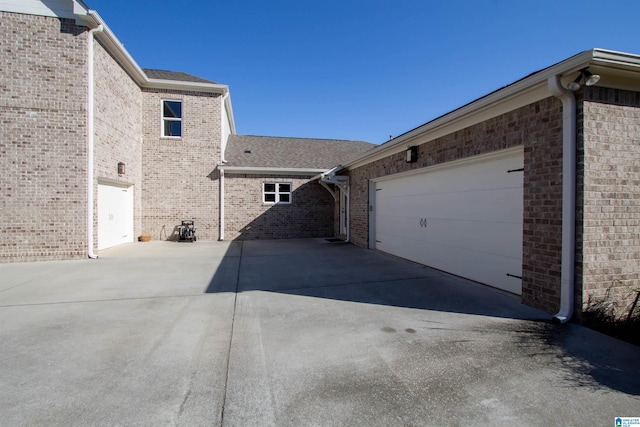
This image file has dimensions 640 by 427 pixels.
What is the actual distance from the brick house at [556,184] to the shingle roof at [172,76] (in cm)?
1192

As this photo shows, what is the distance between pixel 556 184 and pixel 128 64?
12.9 metres

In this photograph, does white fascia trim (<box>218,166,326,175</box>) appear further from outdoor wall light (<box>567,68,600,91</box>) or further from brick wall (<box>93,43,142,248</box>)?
outdoor wall light (<box>567,68,600,91</box>)

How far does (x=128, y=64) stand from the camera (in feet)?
36.7

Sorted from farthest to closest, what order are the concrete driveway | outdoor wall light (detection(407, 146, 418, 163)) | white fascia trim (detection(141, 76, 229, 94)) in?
white fascia trim (detection(141, 76, 229, 94)) < outdoor wall light (detection(407, 146, 418, 163)) < the concrete driveway

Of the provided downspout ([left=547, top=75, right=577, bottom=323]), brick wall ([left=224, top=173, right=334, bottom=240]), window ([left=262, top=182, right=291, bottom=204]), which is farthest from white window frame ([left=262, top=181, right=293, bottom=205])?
downspout ([left=547, top=75, right=577, bottom=323])

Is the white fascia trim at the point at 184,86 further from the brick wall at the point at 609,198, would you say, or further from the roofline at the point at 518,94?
the brick wall at the point at 609,198

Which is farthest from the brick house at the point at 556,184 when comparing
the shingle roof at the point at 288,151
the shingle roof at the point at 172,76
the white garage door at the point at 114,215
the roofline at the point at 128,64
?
the shingle roof at the point at 172,76

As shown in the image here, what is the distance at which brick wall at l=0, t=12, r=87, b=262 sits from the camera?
8.09 m

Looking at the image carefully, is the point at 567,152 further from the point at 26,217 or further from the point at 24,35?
the point at 24,35

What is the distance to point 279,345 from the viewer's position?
3.40 meters

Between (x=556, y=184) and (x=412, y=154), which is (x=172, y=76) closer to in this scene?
(x=412, y=154)

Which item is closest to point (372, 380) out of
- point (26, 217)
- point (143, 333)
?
point (143, 333)

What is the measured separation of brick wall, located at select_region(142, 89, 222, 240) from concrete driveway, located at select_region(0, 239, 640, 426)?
7.96m

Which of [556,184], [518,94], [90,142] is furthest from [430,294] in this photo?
[90,142]
